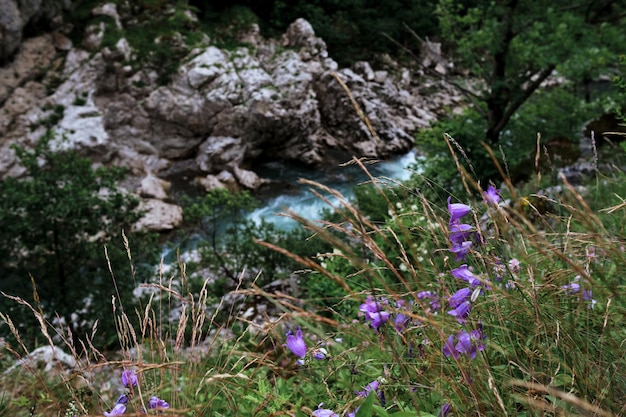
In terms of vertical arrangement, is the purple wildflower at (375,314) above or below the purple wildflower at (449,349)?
below

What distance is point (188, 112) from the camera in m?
14.1

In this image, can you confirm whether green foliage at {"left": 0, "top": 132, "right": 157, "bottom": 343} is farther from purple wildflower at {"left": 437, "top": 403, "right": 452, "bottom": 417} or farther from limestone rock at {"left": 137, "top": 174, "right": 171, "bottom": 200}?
purple wildflower at {"left": 437, "top": 403, "right": 452, "bottom": 417}

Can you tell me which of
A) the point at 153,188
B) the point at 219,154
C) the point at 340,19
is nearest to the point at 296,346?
the point at 153,188

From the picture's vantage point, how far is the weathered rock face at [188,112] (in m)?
13.2

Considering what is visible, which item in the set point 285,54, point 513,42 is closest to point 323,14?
point 285,54

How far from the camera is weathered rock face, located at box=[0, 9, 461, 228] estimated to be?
13.2 m

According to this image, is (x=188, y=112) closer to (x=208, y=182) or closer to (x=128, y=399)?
(x=208, y=182)

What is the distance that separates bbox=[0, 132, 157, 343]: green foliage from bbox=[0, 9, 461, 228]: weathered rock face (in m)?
5.53

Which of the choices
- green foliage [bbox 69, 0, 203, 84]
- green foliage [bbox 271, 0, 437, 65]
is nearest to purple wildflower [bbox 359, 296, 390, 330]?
green foliage [bbox 69, 0, 203, 84]

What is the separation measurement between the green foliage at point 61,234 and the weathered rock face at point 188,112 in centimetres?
553

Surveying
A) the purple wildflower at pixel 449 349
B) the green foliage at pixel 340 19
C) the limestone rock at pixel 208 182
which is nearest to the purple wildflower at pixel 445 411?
the purple wildflower at pixel 449 349

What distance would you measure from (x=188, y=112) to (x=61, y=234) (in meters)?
8.30

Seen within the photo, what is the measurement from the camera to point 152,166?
13.6 m

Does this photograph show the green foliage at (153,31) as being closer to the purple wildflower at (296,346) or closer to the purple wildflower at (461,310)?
the purple wildflower at (296,346)
